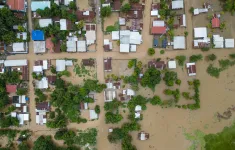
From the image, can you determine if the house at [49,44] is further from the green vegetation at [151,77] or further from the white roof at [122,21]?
the green vegetation at [151,77]

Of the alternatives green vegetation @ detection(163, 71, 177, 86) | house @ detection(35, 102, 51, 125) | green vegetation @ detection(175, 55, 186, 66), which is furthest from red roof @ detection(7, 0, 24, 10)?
green vegetation @ detection(175, 55, 186, 66)

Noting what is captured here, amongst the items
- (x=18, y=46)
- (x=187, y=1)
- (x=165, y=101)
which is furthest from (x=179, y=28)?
(x=18, y=46)

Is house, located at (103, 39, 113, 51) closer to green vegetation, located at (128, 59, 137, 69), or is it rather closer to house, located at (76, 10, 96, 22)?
green vegetation, located at (128, 59, 137, 69)

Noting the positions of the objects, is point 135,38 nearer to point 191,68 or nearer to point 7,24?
point 191,68

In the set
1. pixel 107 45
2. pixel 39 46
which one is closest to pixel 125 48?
pixel 107 45

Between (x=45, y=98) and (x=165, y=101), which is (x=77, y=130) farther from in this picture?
(x=165, y=101)

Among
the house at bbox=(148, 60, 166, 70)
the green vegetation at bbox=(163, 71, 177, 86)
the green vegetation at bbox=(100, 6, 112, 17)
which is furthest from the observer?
the house at bbox=(148, 60, 166, 70)

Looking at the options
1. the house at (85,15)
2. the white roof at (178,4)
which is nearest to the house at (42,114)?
the house at (85,15)
